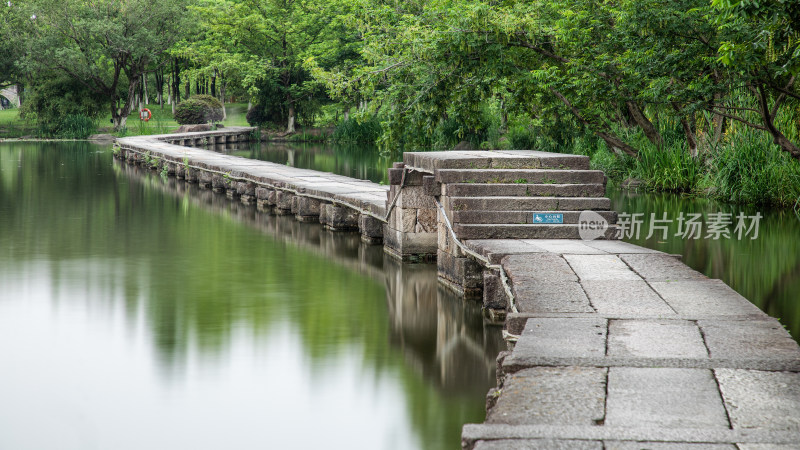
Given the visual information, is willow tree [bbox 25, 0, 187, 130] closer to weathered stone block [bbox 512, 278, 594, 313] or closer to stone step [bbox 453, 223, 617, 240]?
stone step [bbox 453, 223, 617, 240]

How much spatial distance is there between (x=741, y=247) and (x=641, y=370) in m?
9.09

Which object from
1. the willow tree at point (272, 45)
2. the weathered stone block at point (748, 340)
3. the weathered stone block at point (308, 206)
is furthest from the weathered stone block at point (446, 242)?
the willow tree at point (272, 45)

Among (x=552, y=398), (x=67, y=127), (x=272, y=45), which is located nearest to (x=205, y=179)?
(x=552, y=398)

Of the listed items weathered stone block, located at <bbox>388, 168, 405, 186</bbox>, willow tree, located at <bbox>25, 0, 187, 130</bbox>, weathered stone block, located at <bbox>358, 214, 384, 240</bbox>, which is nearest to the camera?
weathered stone block, located at <bbox>388, 168, 405, 186</bbox>

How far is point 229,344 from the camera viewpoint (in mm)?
7953

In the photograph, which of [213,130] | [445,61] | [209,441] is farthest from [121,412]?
[213,130]

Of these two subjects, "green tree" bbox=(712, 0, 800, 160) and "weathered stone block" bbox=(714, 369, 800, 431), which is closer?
"weathered stone block" bbox=(714, 369, 800, 431)

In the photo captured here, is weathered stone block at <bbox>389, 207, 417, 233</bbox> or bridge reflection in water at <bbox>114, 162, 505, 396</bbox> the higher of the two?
weathered stone block at <bbox>389, 207, 417, 233</bbox>

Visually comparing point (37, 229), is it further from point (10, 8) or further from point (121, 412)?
point (10, 8)

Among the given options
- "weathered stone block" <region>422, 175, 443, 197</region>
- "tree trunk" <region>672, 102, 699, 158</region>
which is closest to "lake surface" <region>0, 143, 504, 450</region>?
"weathered stone block" <region>422, 175, 443, 197</region>

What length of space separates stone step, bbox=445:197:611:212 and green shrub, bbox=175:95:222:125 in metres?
39.6

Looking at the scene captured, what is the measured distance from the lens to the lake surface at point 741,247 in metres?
9.92

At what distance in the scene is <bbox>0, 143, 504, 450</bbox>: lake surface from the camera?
19.5 ft

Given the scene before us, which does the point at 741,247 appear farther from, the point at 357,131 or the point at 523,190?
the point at 357,131
